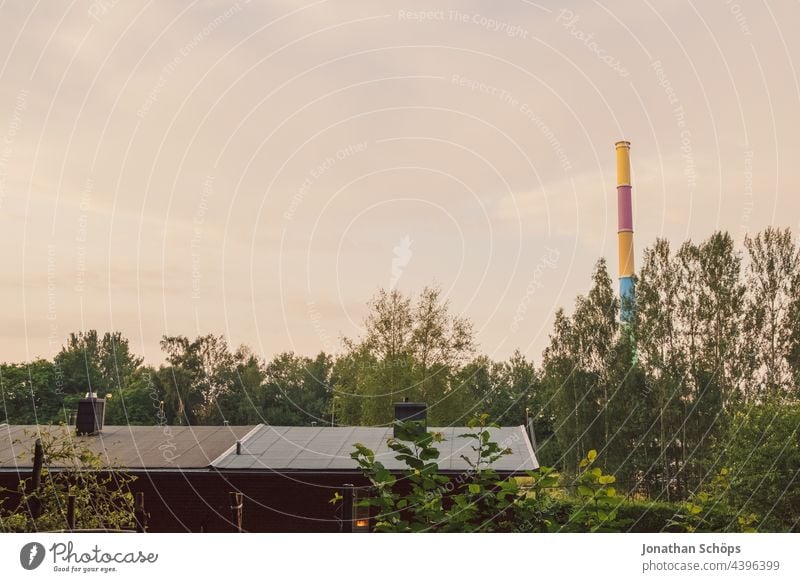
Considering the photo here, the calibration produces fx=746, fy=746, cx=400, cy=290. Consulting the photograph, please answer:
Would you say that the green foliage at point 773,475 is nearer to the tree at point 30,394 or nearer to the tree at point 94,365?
the tree at point 94,365

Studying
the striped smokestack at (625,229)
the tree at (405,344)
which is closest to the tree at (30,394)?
the tree at (405,344)

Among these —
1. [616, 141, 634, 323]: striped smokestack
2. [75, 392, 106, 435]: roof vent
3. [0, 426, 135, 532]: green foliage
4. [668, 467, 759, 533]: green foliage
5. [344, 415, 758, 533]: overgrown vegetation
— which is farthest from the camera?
[616, 141, 634, 323]: striped smokestack

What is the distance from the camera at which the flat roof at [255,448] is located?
16.3 m

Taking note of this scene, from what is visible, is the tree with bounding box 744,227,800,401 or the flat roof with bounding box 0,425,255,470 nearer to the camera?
the flat roof with bounding box 0,425,255,470

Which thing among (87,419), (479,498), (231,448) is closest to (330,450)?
(231,448)

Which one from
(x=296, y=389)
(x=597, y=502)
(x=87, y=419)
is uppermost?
(x=597, y=502)

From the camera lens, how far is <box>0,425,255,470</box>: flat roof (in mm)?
17203

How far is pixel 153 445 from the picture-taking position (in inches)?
756

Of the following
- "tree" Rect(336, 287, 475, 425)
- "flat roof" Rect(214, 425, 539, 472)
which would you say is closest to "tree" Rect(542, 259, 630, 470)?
"tree" Rect(336, 287, 475, 425)

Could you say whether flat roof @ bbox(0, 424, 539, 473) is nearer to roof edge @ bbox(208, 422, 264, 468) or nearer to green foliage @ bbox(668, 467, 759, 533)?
roof edge @ bbox(208, 422, 264, 468)

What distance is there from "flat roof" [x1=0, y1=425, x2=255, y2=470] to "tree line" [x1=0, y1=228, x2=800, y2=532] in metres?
4.82
